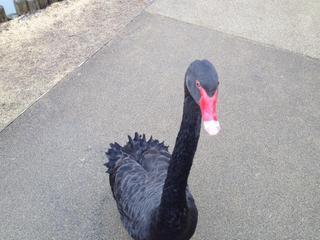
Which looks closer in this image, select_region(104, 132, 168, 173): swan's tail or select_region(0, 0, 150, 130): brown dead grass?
select_region(104, 132, 168, 173): swan's tail

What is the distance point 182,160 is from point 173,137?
138 centimetres

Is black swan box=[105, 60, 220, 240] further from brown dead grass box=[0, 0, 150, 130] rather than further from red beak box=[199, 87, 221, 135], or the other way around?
brown dead grass box=[0, 0, 150, 130]

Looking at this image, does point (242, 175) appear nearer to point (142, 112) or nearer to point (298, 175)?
point (298, 175)

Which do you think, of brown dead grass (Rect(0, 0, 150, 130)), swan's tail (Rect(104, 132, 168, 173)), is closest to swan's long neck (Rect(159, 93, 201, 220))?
swan's tail (Rect(104, 132, 168, 173))

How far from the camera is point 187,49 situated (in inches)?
159

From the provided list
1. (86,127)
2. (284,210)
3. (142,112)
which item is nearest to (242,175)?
(284,210)

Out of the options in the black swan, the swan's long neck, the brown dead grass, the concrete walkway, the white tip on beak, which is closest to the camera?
the white tip on beak

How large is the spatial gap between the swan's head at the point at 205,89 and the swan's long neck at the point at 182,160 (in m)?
0.08

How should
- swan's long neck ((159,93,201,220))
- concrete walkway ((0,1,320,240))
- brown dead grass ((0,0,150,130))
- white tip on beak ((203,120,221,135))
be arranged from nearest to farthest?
white tip on beak ((203,120,221,135)) < swan's long neck ((159,93,201,220)) < concrete walkway ((0,1,320,240)) < brown dead grass ((0,0,150,130))

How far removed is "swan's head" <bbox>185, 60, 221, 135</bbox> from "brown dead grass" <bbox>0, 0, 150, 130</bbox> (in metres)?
2.18

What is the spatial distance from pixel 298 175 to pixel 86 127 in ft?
5.53

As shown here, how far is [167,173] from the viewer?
194 centimetres

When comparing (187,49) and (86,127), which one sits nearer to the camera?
(86,127)

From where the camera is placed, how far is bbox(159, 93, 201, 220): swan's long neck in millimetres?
1698
